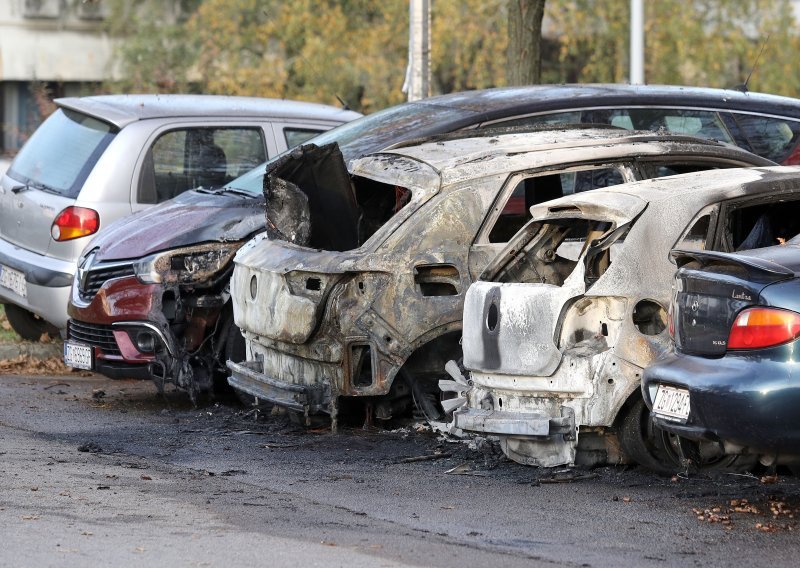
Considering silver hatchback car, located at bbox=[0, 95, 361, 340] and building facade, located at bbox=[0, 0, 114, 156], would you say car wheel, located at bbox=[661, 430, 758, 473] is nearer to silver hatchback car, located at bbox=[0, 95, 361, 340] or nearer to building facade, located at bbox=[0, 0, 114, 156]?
silver hatchback car, located at bbox=[0, 95, 361, 340]

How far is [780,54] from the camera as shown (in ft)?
92.0

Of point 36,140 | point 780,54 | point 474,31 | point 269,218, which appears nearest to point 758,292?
point 269,218

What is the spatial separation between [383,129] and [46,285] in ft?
8.98

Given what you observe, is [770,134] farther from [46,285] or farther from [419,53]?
[46,285]

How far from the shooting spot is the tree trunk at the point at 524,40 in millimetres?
13273

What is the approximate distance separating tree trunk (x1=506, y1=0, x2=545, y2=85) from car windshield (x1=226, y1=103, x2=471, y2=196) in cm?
327

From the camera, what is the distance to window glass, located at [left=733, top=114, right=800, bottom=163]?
10.5m

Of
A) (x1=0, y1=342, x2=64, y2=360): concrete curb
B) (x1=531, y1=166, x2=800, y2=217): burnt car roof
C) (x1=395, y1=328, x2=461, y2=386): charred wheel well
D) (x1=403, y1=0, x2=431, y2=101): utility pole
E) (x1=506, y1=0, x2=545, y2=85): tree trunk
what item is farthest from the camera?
(x1=403, y1=0, x2=431, y2=101): utility pole

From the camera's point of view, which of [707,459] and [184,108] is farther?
[184,108]

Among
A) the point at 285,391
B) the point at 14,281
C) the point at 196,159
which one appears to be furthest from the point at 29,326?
the point at 285,391

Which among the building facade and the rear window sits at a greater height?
the building facade

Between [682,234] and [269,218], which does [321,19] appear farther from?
[682,234]

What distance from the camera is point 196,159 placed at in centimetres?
1112

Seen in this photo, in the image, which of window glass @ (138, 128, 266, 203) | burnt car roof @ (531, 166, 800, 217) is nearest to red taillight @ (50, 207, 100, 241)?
window glass @ (138, 128, 266, 203)
